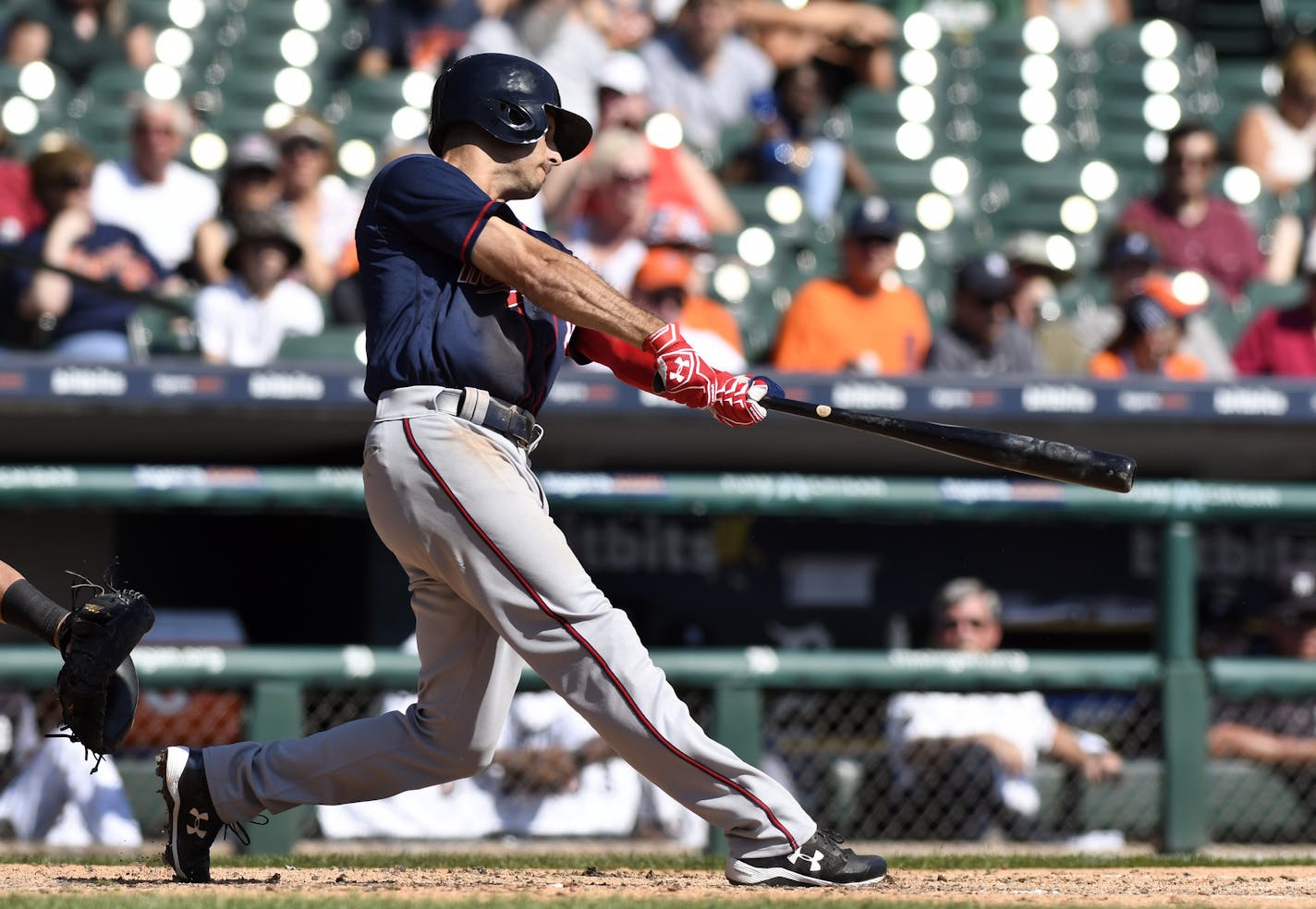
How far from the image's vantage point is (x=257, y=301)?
267 inches

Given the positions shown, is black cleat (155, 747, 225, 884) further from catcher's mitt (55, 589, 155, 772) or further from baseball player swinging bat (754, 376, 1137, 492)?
baseball player swinging bat (754, 376, 1137, 492)

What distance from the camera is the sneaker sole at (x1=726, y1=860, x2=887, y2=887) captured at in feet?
11.8

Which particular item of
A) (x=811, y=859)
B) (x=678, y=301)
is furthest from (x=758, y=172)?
(x=811, y=859)

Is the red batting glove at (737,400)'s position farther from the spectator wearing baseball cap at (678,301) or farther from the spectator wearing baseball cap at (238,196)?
the spectator wearing baseball cap at (238,196)

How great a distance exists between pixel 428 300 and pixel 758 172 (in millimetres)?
5281

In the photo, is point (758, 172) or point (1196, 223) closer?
point (1196, 223)

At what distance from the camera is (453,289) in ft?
11.6

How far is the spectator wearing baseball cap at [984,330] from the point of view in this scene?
21.9 feet

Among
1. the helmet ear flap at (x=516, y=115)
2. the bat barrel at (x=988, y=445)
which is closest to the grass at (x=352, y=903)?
the bat barrel at (x=988, y=445)

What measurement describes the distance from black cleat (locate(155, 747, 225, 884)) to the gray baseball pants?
46 centimetres

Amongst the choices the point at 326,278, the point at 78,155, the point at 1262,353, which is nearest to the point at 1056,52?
the point at 1262,353

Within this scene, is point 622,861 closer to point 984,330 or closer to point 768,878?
point 768,878

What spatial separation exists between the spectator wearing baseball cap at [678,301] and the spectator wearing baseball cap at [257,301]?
3.71 feet

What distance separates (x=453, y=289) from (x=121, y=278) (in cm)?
393
